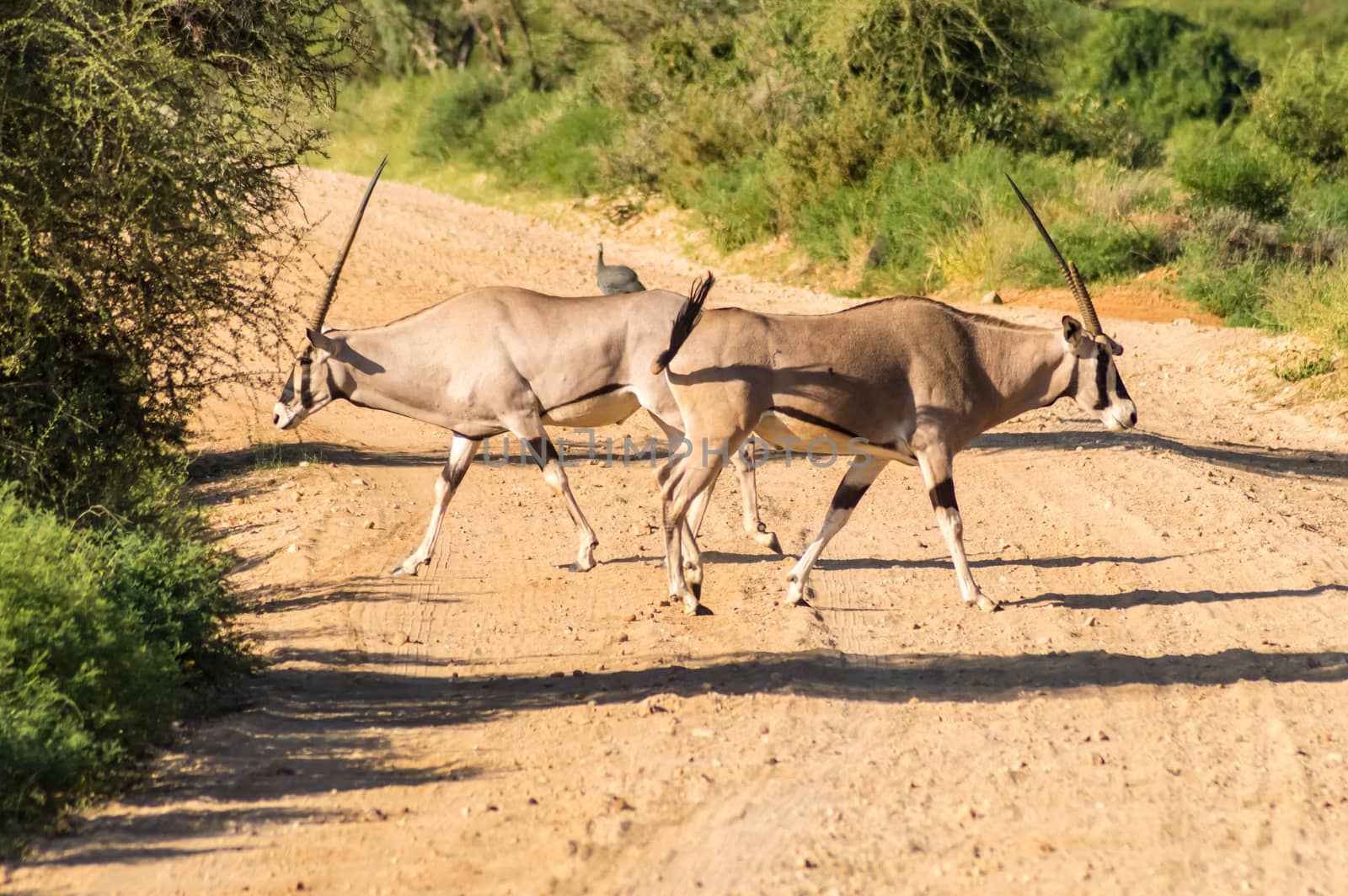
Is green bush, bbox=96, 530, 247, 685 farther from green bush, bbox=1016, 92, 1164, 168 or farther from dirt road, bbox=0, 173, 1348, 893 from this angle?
green bush, bbox=1016, 92, 1164, 168

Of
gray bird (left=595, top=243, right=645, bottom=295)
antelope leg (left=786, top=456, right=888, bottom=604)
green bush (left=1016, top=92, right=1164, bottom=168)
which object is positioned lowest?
green bush (left=1016, top=92, right=1164, bottom=168)

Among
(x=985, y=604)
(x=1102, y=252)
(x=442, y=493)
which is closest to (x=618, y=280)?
(x=442, y=493)

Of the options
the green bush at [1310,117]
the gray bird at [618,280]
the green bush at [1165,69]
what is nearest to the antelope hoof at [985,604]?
the gray bird at [618,280]

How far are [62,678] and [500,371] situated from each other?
12.5 ft

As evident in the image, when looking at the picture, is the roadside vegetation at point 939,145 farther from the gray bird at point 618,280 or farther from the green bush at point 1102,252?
the gray bird at point 618,280

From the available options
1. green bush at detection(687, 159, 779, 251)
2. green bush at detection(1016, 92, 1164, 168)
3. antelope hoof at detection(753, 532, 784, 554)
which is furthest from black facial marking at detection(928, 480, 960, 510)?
green bush at detection(1016, 92, 1164, 168)

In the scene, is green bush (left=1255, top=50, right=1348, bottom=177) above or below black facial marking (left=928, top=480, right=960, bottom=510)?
below

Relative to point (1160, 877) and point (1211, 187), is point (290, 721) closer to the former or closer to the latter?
point (1160, 877)

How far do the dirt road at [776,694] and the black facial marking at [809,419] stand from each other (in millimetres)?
1059

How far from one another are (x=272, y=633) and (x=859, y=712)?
328cm

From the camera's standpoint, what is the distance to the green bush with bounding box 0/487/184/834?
17.1ft

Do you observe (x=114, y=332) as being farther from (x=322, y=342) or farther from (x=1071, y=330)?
(x=1071, y=330)

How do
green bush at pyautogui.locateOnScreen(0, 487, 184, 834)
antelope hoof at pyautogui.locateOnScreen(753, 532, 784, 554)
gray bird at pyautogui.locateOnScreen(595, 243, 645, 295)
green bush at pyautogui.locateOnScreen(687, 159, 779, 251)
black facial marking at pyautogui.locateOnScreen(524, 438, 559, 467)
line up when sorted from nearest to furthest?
green bush at pyautogui.locateOnScreen(0, 487, 184, 834), black facial marking at pyautogui.locateOnScreen(524, 438, 559, 467), antelope hoof at pyautogui.locateOnScreen(753, 532, 784, 554), gray bird at pyautogui.locateOnScreen(595, 243, 645, 295), green bush at pyautogui.locateOnScreen(687, 159, 779, 251)

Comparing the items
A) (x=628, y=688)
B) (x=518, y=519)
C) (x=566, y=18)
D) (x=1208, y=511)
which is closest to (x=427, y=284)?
(x=518, y=519)
